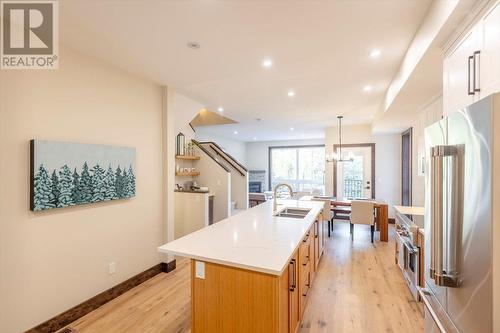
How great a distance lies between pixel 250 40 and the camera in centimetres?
223

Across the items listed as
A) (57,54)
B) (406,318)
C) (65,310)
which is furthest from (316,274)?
(57,54)

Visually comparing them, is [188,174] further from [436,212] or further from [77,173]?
[436,212]

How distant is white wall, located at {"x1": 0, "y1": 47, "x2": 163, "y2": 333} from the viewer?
6.43 feet

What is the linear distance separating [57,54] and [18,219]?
1555 mm

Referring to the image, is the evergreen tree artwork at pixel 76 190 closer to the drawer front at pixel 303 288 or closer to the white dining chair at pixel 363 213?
the drawer front at pixel 303 288

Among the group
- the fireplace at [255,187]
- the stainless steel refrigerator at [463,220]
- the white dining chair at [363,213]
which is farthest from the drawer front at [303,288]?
the fireplace at [255,187]

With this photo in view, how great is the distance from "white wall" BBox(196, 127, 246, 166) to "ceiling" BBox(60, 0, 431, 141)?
4293 mm

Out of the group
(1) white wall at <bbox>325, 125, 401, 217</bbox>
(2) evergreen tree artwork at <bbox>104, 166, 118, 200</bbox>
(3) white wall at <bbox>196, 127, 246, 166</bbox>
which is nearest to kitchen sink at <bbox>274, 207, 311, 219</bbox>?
(2) evergreen tree artwork at <bbox>104, 166, 118, 200</bbox>

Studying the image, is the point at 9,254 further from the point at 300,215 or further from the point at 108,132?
the point at 300,215

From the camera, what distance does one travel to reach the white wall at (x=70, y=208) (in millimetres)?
1961

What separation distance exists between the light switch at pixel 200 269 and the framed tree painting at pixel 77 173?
1565 mm

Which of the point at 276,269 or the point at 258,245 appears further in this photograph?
the point at 258,245

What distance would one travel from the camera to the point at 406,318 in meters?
2.42

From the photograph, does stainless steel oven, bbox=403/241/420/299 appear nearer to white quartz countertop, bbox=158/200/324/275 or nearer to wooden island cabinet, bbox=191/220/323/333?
white quartz countertop, bbox=158/200/324/275
